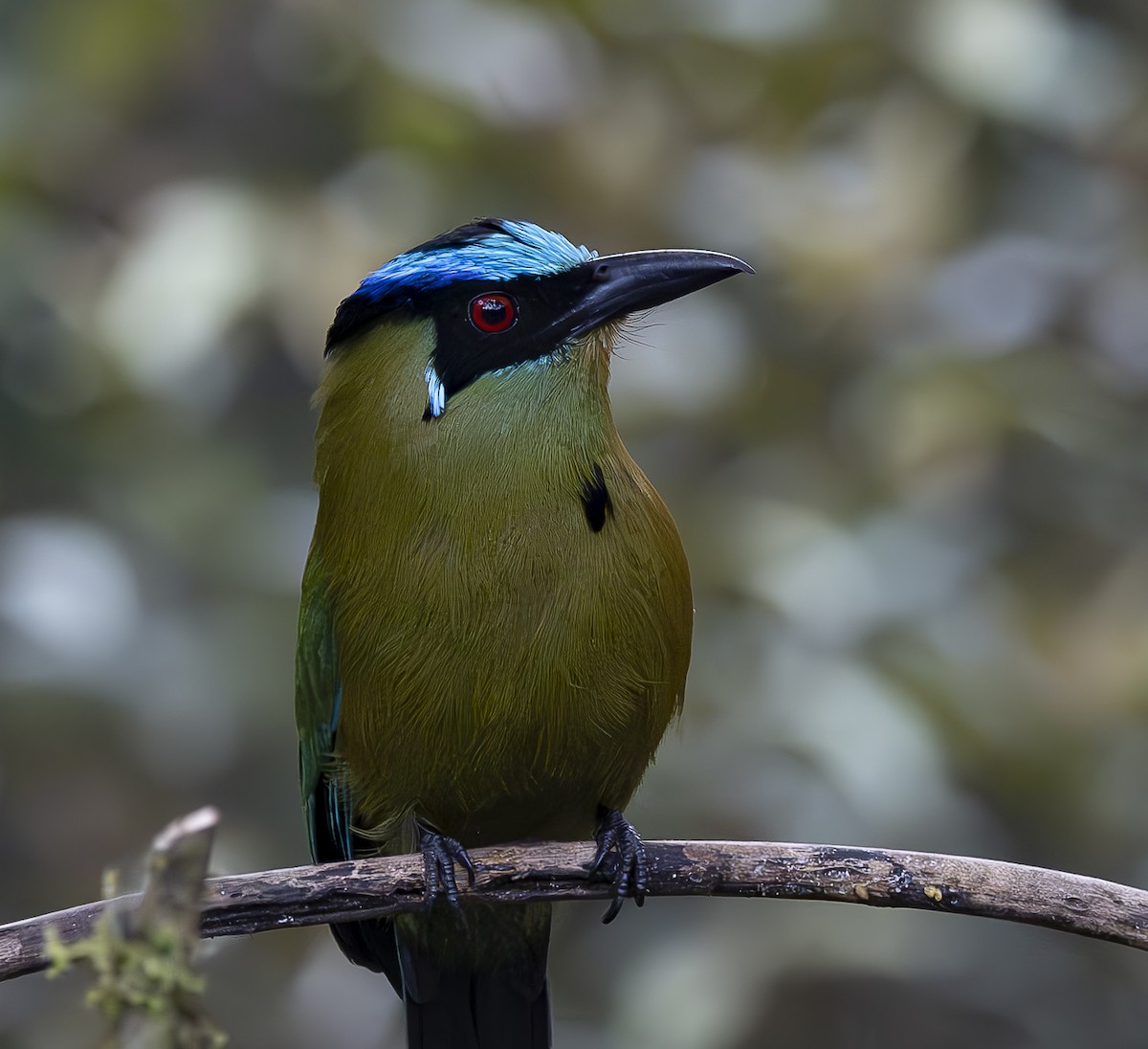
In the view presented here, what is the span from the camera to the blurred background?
3.48 meters

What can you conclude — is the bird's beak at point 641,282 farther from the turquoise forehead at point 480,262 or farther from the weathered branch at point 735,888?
the weathered branch at point 735,888

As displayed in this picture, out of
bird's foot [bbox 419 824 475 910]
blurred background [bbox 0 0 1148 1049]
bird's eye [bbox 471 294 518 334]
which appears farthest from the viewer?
blurred background [bbox 0 0 1148 1049]

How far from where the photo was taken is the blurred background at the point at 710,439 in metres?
3.48

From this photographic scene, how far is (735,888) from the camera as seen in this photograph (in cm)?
241

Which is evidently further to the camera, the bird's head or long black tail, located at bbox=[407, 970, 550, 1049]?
long black tail, located at bbox=[407, 970, 550, 1049]

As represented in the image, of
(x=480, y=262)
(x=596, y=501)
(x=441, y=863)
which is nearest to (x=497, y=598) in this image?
(x=596, y=501)

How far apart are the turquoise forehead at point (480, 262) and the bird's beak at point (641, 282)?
61mm

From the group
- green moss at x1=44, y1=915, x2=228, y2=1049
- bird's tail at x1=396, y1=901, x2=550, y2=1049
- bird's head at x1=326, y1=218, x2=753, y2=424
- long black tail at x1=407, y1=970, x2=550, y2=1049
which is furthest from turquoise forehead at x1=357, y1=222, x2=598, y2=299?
green moss at x1=44, y1=915, x2=228, y2=1049

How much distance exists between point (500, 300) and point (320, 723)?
864 mm

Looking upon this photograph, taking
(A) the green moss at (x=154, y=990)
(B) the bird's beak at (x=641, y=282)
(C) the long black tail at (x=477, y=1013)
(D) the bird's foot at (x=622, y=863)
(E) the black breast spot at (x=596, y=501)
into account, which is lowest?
(A) the green moss at (x=154, y=990)

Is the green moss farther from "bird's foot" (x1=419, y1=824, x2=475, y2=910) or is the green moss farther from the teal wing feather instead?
the teal wing feather

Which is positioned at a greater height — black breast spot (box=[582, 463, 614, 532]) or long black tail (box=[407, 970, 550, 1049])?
black breast spot (box=[582, 463, 614, 532])

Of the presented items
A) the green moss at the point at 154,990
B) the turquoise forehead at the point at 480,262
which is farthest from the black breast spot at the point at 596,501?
the green moss at the point at 154,990

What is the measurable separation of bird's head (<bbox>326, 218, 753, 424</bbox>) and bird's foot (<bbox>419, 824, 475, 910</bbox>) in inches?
28.0
